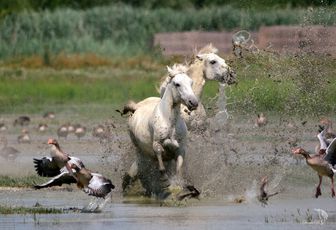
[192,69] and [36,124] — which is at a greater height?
[192,69]

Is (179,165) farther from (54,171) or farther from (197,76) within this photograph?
(197,76)

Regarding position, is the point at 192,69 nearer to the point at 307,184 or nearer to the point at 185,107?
the point at 185,107

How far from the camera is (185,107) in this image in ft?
54.9

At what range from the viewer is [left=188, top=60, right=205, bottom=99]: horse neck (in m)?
17.2

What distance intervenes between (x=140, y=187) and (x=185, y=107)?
112cm

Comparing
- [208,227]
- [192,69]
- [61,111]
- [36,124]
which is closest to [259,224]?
[208,227]

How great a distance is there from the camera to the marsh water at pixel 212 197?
1405 centimetres

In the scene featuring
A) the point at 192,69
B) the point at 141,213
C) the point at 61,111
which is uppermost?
the point at 192,69

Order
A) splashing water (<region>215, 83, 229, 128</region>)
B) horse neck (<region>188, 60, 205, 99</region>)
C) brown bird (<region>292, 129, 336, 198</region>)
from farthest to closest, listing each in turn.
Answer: splashing water (<region>215, 83, 229, 128</region>) < horse neck (<region>188, 60, 205, 99</region>) < brown bird (<region>292, 129, 336, 198</region>)

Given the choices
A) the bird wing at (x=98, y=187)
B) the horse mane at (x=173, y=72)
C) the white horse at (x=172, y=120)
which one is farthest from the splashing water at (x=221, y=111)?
the bird wing at (x=98, y=187)

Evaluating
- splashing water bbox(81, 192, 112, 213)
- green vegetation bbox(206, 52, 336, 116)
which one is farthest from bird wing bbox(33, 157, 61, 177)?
green vegetation bbox(206, 52, 336, 116)

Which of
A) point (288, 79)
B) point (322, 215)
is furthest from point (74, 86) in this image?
point (322, 215)

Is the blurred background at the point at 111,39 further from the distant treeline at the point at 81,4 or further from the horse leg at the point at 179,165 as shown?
the horse leg at the point at 179,165

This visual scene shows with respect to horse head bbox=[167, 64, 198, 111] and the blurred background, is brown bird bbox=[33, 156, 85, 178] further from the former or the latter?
the blurred background
